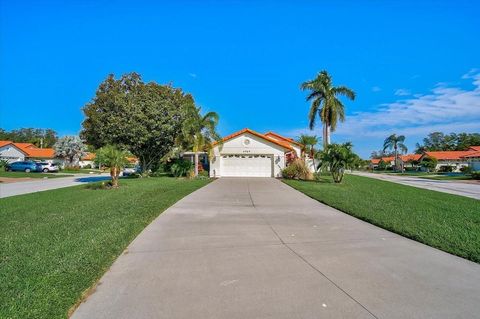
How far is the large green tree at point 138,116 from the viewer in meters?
24.9

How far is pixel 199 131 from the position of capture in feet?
84.0

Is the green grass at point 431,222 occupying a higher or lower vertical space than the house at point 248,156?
lower

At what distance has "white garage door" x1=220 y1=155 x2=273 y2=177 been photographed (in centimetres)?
2880

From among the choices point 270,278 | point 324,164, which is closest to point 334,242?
point 270,278

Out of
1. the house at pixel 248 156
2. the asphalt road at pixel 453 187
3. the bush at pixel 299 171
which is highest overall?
the house at pixel 248 156

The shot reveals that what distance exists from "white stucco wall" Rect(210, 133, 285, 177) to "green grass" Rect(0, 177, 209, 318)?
18.4 metres

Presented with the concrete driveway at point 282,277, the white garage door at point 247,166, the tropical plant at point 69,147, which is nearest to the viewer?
the concrete driveway at point 282,277

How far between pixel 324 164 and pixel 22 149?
64.2 meters

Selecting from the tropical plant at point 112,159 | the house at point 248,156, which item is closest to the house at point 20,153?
the house at point 248,156

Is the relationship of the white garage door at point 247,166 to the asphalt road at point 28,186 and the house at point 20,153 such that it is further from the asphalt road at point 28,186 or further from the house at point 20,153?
the house at point 20,153

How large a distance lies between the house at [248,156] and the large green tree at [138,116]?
4.54m

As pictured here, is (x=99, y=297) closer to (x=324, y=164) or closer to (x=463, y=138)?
(x=324, y=164)

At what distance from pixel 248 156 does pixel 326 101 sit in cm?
1072

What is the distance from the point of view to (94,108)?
2742cm
